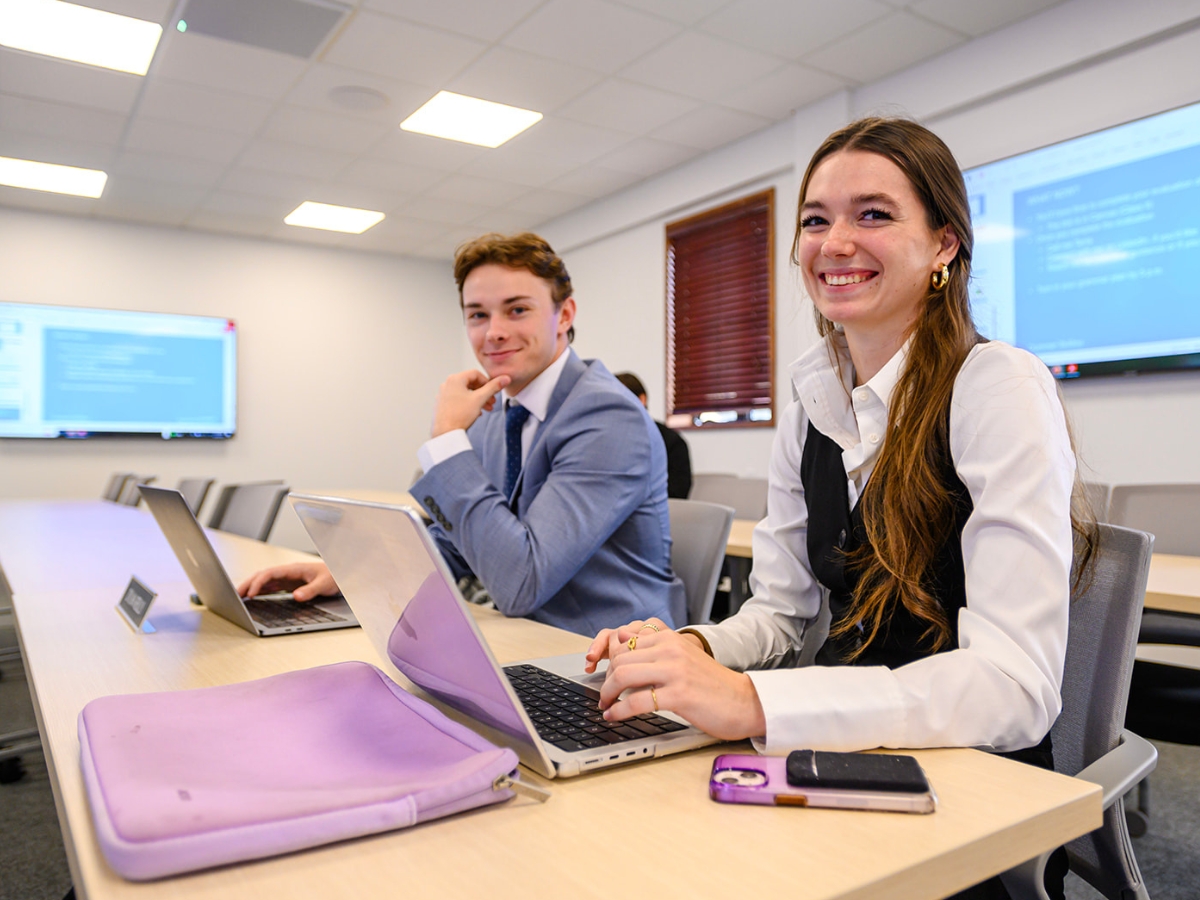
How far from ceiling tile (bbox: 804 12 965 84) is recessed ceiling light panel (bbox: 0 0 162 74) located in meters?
2.97

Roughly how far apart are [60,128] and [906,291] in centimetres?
520

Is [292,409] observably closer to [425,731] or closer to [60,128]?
[60,128]

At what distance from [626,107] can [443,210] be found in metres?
2.22

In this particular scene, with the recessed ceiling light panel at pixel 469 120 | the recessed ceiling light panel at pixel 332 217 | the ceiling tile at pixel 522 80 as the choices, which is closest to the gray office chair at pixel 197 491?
the recessed ceiling light panel at pixel 332 217

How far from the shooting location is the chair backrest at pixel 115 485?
5.58 meters

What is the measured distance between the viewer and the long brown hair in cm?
95

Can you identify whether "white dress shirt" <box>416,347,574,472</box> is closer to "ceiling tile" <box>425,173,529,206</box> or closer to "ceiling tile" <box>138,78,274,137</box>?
"ceiling tile" <box>138,78,274,137</box>

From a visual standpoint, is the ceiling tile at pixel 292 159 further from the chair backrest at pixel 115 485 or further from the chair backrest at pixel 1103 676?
the chair backrest at pixel 1103 676

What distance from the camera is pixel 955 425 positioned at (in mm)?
935

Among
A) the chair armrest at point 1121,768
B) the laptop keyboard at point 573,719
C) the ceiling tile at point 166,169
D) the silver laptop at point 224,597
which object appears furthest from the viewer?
the ceiling tile at point 166,169

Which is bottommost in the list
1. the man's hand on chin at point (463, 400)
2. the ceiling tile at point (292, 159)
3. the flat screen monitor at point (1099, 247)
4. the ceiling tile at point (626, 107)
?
the man's hand on chin at point (463, 400)

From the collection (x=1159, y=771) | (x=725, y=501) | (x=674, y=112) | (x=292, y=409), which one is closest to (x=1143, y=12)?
(x=674, y=112)

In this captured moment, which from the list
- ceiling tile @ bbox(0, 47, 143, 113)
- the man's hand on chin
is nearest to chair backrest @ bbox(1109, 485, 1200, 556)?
the man's hand on chin

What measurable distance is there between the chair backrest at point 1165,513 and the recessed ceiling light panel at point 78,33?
4.05 metres
